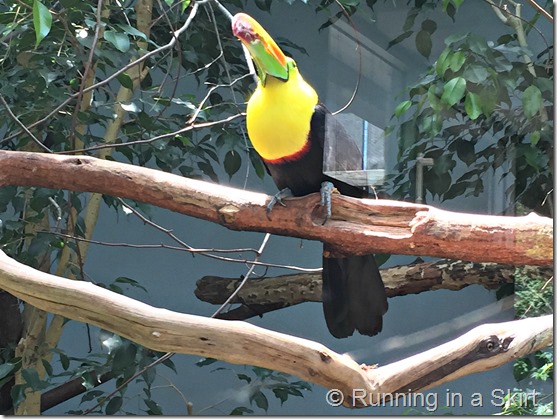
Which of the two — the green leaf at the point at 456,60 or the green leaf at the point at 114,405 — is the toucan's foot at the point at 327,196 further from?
the green leaf at the point at 114,405

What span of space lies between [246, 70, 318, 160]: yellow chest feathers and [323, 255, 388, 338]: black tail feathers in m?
0.22

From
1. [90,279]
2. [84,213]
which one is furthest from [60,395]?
[84,213]

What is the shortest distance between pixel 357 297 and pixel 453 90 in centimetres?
41

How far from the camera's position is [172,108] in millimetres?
1368

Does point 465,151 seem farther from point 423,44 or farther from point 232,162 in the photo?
point 232,162

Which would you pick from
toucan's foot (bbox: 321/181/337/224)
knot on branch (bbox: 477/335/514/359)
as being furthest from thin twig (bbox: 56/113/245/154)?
knot on branch (bbox: 477/335/514/359)

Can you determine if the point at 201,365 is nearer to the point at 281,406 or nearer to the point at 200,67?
the point at 281,406

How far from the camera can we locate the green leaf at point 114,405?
4.27ft

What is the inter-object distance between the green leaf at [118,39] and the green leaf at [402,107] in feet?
1.65

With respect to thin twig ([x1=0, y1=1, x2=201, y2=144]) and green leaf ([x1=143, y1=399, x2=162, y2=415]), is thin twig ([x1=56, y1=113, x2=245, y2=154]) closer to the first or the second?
thin twig ([x1=0, y1=1, x2=201, y2=144])

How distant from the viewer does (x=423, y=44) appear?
4.22ft

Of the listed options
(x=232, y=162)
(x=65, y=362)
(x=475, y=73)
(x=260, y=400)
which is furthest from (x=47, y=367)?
(x=475, y=73)

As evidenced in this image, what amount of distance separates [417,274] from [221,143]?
0.43 meters

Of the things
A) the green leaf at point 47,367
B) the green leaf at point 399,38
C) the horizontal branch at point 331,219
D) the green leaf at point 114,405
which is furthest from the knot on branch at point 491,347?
the green leaf at point 47,367
